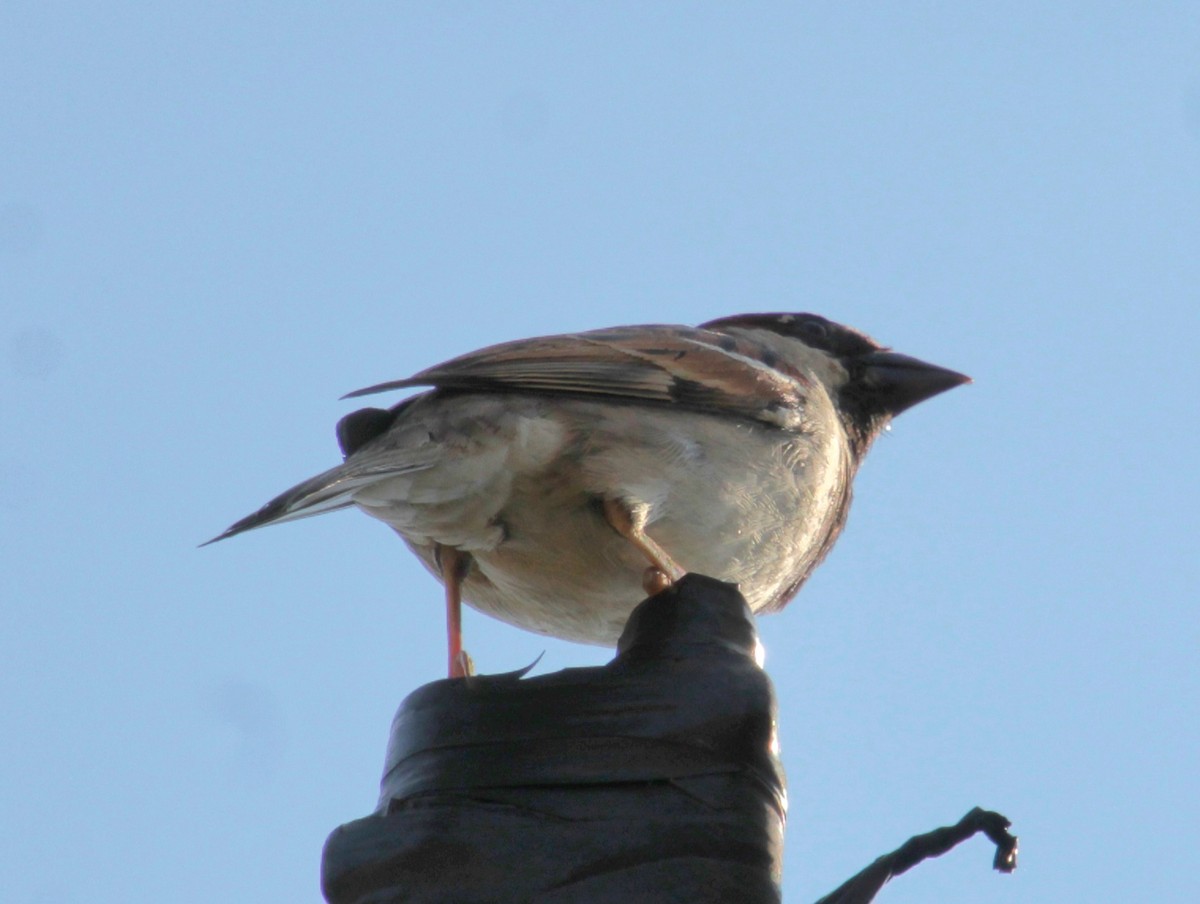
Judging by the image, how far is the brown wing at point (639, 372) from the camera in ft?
15.6

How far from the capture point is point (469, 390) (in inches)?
189

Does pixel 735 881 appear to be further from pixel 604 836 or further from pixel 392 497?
pixel 392 497

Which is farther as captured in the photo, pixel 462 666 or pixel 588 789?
pixel 462 666

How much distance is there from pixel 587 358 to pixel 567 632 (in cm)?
93

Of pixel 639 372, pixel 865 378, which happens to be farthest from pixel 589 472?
pixel 865 378

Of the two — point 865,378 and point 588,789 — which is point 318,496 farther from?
point 865,378

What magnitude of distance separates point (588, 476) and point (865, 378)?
2305 mm

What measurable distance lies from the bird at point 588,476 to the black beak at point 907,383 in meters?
1.09

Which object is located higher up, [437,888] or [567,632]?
[567,632]

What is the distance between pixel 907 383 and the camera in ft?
21.2

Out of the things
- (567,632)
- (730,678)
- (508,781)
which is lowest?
(508,781)

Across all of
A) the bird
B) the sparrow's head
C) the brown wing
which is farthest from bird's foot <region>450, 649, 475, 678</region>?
the sparrow's head

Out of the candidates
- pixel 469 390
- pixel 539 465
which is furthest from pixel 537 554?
pixel 469 390

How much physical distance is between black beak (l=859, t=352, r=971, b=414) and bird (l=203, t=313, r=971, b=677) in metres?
1.09
